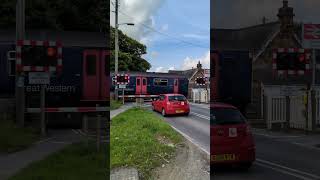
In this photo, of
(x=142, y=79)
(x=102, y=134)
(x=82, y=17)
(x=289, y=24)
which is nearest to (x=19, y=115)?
(x=102, y=134)

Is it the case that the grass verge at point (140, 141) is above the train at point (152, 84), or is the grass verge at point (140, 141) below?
below

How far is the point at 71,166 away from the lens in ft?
22.9

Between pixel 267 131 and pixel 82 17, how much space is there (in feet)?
18.2

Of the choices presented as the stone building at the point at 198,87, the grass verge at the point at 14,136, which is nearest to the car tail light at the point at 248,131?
the stone building at the point at 198,87

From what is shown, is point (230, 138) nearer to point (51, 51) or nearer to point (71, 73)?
point (51, 51)

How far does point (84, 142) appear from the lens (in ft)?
27.6

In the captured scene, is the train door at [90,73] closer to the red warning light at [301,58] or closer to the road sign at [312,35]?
the road sign at [312,35]

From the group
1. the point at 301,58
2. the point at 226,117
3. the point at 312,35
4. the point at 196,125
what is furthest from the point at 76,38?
the point at 196,125

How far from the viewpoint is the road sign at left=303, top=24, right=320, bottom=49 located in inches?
267

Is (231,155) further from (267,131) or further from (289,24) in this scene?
(289,24)

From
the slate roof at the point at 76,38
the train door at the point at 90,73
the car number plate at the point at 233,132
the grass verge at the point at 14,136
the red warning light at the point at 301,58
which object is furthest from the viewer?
the train door at the point at 90,73

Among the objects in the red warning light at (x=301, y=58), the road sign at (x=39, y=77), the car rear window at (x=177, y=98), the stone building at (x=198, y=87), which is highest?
the red warning light at (x=301, y=58)

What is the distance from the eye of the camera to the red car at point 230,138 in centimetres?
380

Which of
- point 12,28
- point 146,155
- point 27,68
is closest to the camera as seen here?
point 146,155
